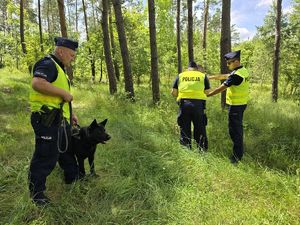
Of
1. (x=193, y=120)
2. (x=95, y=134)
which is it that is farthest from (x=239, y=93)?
Result: (x=95, y=134)

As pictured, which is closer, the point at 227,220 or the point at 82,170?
the point at 227,220

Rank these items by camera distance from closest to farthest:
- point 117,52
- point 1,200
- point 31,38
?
point 1,200 → point 117,52 → point 31,38

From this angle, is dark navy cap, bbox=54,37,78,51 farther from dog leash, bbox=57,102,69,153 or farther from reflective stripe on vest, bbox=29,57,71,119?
dog leash, bbox=57,102,69,153

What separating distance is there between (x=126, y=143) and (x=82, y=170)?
5.36 feet

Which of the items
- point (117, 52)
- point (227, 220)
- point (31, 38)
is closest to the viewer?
point (227, 220)

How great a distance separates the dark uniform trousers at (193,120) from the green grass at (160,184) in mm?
433

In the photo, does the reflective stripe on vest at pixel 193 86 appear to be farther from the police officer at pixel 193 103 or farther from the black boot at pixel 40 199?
the black boot at pixel 40 199

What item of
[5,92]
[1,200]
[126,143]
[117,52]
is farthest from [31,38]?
[1,200]

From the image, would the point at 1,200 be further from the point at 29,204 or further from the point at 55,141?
the point at 55,141

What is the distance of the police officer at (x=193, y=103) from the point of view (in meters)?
6.32

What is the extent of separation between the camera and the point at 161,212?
371 cm

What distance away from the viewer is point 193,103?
6301 millimetres

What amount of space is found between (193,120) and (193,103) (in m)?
0.38

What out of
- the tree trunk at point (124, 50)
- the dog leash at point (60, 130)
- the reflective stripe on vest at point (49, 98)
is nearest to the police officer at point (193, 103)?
the dog leash at point (60, 130)
